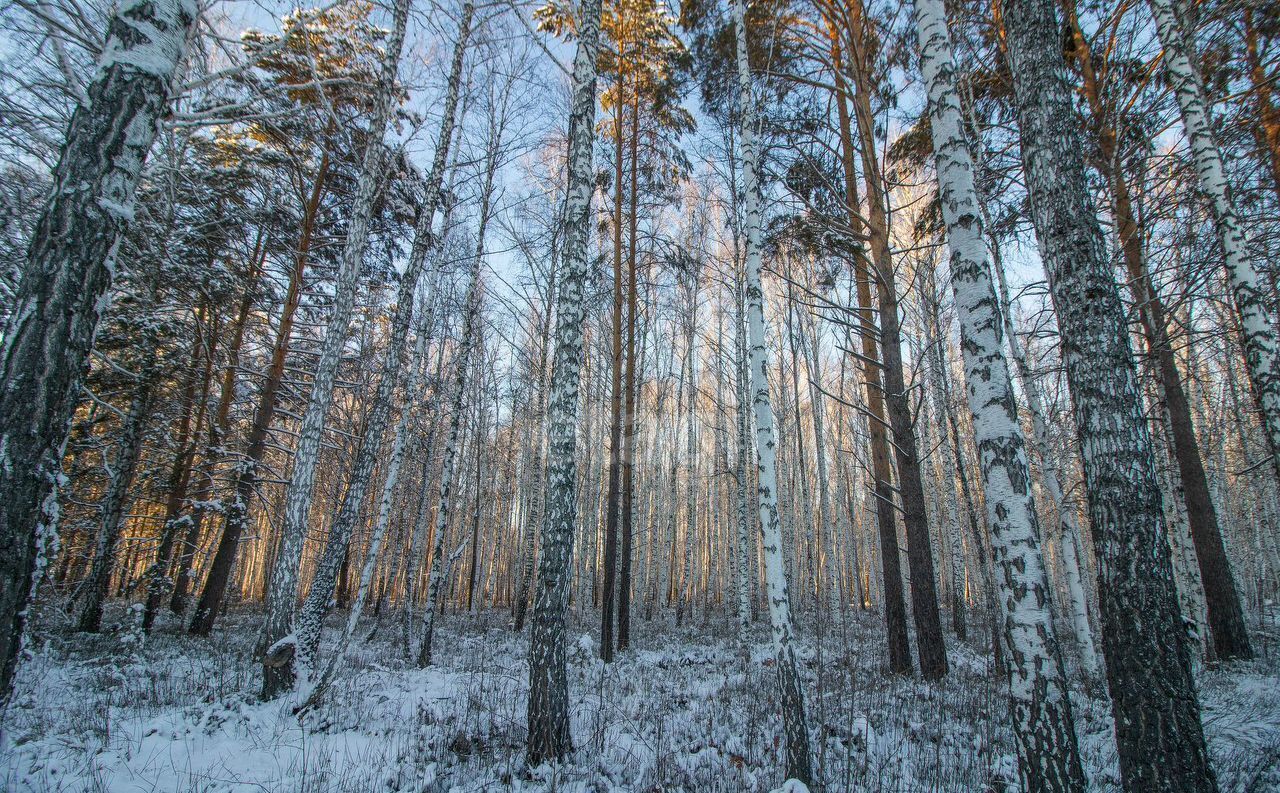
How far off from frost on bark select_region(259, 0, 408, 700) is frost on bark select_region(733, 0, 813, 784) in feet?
15.4

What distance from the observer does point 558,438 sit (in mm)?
4488

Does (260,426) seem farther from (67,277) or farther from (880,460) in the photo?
(880,460)

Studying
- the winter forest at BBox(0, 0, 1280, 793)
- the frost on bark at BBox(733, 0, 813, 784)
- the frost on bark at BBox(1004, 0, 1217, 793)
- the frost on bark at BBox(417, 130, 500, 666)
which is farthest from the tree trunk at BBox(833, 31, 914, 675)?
the frost on bark at BBox(417, 130, 500, 666)

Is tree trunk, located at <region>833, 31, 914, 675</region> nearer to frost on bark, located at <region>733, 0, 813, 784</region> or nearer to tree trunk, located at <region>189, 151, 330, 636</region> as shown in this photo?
frost on bark, located at <region>733, 0, 813, 784</region>

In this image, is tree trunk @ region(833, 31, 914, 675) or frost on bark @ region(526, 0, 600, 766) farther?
tree trunk @ region(833, 31, 914, 675)

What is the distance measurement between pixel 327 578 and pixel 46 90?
6.35 meters

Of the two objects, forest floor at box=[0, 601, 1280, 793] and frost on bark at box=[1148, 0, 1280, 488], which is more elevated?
frost on bark at box=[1148, 0, 1280, 488]

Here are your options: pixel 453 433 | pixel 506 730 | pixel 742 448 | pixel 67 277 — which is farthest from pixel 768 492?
pixel 742 448

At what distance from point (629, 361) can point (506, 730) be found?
6649 millimetres

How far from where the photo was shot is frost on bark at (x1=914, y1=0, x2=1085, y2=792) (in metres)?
2.84

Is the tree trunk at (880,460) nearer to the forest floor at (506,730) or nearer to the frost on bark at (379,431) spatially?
the forest floor at (506,730)

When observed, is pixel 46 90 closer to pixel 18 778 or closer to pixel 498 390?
pixel 18 778

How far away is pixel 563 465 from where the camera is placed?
4.47 m

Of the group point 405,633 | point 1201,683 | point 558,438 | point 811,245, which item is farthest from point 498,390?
point 1201,683
